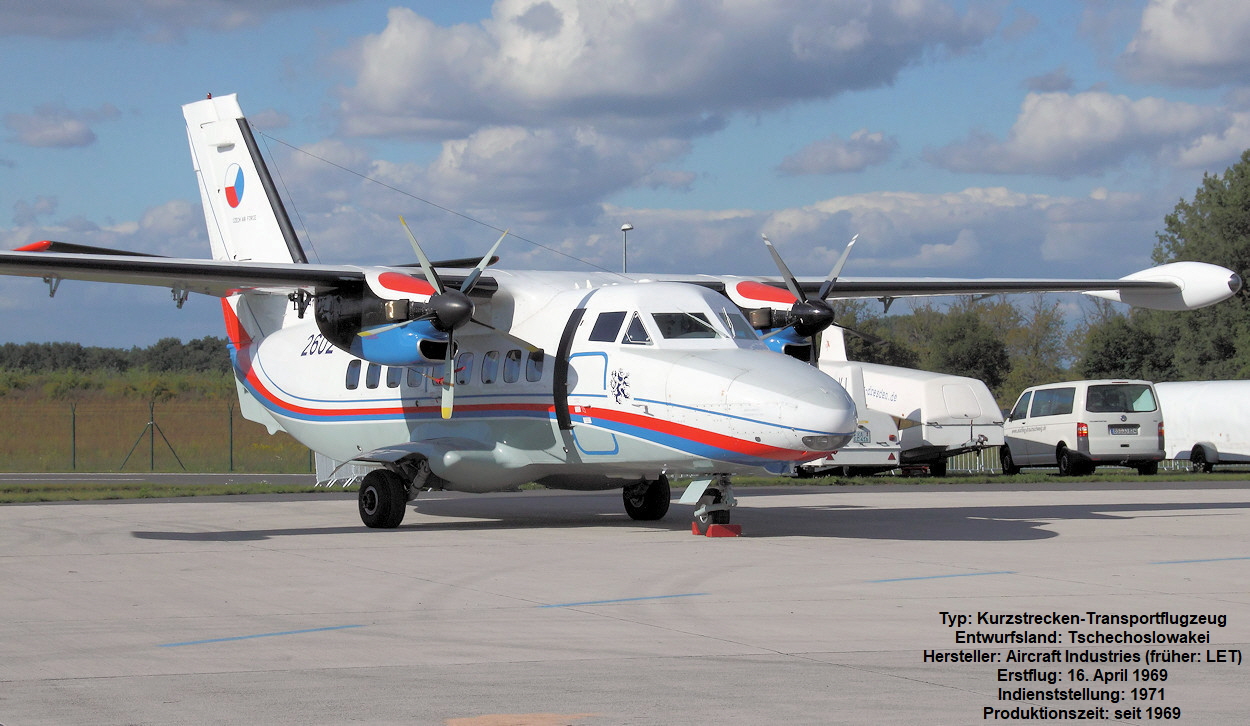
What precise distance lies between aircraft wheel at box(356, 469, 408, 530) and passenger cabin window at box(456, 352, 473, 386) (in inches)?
60.7

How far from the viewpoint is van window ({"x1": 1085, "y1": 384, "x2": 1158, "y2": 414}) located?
1202 inches

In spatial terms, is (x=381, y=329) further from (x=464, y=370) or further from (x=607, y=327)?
(x=607, y=327)

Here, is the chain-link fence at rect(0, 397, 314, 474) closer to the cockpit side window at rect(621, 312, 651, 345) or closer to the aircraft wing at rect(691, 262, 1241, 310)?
the aircraft wing at rect(691, 262, 1241, 310)

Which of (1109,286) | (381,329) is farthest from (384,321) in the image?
(1109,286)

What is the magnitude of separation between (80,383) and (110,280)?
4138cm

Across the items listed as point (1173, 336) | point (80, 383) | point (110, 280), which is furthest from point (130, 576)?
point (1173, 336)

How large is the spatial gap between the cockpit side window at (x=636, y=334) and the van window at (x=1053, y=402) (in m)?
19.4

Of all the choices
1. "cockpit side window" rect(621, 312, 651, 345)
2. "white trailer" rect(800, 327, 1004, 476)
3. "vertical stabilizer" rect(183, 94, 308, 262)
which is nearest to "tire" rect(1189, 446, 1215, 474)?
"white trailer" rect(800, 327, 1004, 476)

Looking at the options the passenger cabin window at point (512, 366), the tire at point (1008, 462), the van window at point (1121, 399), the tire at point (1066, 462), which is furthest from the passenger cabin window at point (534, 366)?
the tire at point (1008, 462)

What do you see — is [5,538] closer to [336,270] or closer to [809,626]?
[336,270]

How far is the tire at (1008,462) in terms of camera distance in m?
34.0

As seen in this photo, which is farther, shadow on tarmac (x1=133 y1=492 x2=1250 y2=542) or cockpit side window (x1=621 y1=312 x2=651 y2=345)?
shadow on tarmac (x1=133 y1=492 x2=1250 y2=542)

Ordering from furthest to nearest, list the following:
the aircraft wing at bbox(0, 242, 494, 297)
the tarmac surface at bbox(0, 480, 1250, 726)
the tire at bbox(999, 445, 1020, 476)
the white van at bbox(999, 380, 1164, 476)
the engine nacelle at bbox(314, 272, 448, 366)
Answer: the tire at bbox(999, 445, 1020, 476)
the white van at bbox(999, 380, 1164, 476)
the engine nacelle at bbox(314, 272, 448, 366)
the aircraft wing at bbox(0, 242, 494, 297)
the tarmac surface at bbox(0, 480, 1250, 726)

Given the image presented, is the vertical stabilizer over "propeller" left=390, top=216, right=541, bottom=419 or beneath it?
over
